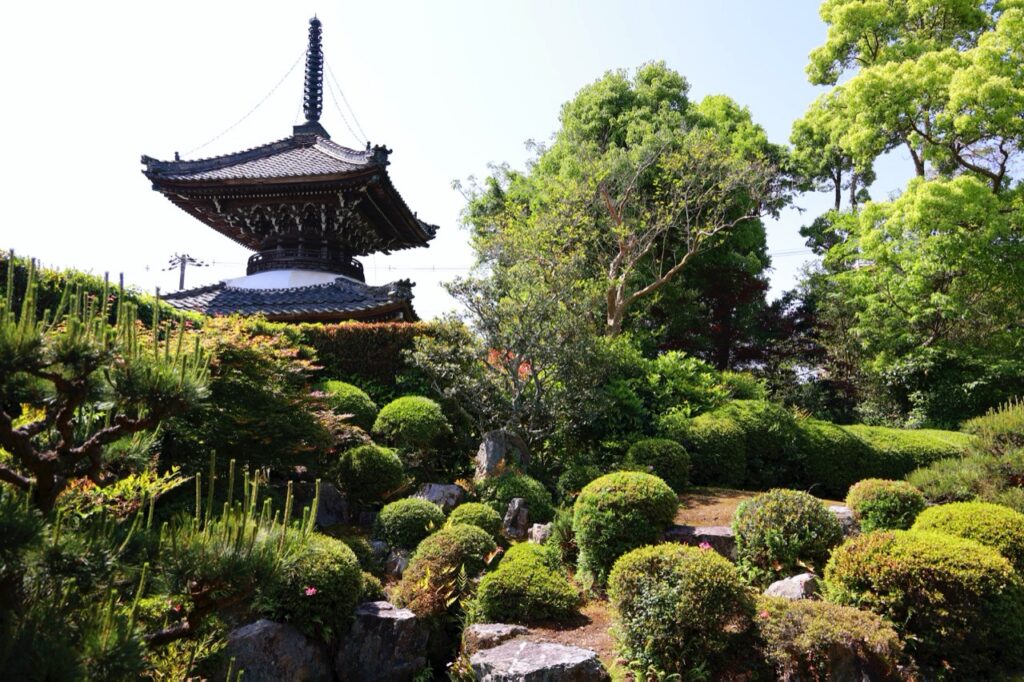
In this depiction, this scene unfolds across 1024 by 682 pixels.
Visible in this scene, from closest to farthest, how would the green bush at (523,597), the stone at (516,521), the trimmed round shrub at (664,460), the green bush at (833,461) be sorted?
the green bush at (523,597) < the stone at (516,521) < the trimmed round shrub at (664,460) < the green bush at (833,461)

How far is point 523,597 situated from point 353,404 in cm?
564

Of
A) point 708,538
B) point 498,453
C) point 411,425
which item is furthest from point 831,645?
point 411,425

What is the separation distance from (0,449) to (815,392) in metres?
19.7

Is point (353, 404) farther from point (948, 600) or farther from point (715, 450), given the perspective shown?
point (948, 600)

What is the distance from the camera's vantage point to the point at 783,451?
11719 mm

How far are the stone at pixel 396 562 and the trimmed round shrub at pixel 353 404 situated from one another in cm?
337

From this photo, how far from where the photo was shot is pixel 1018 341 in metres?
16.0

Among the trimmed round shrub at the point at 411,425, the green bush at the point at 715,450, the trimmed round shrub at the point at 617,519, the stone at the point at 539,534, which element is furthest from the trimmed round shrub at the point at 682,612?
the green bush at the point at 715,450

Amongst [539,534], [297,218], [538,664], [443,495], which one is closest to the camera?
[538,664]

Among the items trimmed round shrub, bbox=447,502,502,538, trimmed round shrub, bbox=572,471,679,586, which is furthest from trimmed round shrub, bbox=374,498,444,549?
trimmed round shrub, bbox=572,471,679,586

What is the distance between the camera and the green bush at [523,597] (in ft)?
21.5

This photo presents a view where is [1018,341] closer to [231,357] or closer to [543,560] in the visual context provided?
[543,560]

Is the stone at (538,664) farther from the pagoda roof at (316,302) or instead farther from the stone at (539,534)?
the pagoda roof at (316,302)

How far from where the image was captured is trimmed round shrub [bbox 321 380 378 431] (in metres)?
11.2
